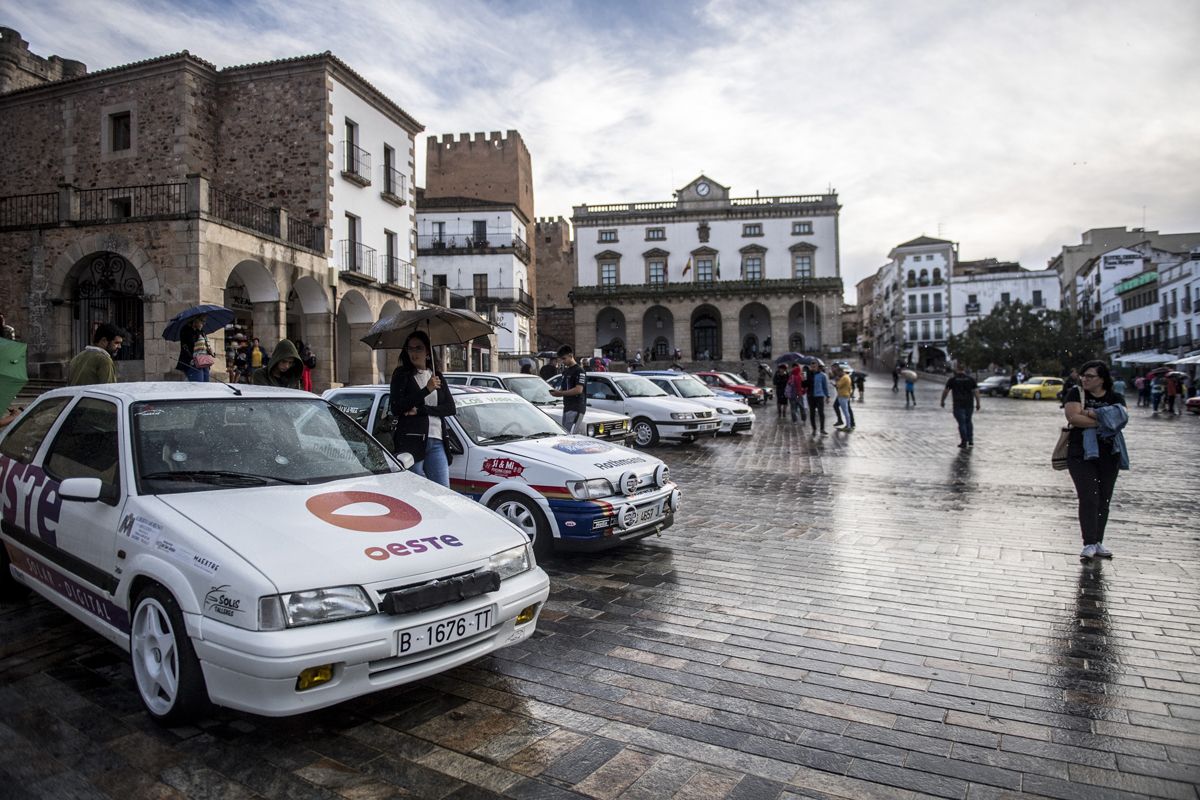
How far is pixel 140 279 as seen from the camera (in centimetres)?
1803

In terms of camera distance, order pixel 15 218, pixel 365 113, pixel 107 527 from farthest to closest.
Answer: pixel 365 113 < pixel 15 218 < pixel 107 527

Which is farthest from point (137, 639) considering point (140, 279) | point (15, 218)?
point (15, 218)

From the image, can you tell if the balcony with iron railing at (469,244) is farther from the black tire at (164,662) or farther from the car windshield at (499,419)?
the black tire at (164,662)

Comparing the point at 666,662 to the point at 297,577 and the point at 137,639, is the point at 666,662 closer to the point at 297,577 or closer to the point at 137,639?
the point at 297,577

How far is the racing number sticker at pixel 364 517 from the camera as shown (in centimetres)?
359

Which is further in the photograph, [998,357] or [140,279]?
[998,357]

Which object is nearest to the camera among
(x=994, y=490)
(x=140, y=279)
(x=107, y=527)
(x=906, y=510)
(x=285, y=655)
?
(x=285, y=655)

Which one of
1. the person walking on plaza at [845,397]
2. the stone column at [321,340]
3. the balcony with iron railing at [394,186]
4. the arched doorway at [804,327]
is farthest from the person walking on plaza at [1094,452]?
the arched doorway at [804,327]

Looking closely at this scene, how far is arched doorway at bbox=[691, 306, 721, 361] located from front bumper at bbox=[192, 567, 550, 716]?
63.6 metres

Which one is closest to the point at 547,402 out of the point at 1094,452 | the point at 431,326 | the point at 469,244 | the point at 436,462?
the point at 431,326

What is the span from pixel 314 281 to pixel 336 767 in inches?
823

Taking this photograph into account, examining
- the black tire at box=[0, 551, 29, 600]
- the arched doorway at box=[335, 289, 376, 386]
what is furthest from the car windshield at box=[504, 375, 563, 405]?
the arched doorway at box=[335, 289, 376, 386]

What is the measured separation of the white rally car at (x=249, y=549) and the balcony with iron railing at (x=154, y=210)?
14346 mm

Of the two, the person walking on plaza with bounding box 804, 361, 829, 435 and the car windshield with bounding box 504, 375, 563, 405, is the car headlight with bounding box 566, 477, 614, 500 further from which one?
the person walking on plaza with bounding box 804, 361, 829, 435
